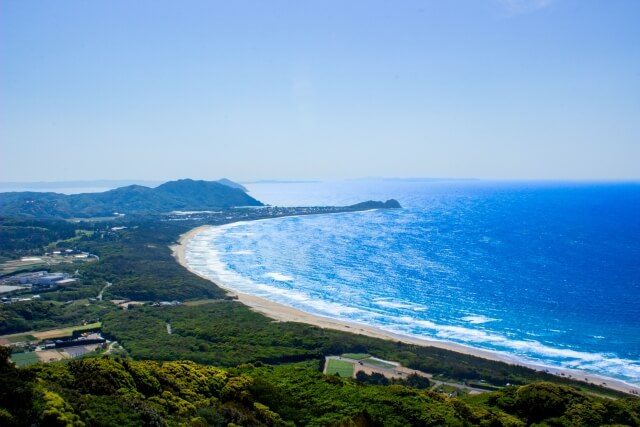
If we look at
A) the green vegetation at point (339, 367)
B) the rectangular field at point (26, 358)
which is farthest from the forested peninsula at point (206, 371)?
the green vegetation at point (339, 367)

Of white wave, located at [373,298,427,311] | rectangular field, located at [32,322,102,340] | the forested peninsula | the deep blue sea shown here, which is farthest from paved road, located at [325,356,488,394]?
rectangular field, located at [32,322,102,340]

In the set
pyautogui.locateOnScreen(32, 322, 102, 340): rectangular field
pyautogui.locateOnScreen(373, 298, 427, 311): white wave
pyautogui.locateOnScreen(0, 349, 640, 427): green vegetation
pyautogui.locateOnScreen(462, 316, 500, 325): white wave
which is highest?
pyautogui.locateOnScreen(0, 349, 640, 427): green vegetation

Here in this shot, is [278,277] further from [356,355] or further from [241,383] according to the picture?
[241,383]

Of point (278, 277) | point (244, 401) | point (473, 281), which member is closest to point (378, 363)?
point (244, 401)

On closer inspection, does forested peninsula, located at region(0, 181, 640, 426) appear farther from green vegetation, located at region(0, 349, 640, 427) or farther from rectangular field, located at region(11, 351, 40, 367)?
rectangular field, located at region(11, 351, 40, 367)

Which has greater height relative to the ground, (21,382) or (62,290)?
(21,382)

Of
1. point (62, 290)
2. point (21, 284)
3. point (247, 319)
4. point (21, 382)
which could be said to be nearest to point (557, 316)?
point (247, 319)

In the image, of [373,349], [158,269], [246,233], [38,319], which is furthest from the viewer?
[246,233]

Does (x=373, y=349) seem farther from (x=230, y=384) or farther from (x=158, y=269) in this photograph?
(x=158, y=269)
